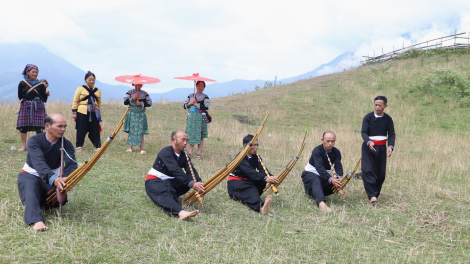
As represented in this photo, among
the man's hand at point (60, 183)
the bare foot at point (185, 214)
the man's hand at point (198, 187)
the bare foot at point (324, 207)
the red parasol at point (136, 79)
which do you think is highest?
the red parasol at point (136, 79)

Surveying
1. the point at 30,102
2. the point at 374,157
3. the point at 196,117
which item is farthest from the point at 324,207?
the point at 30,102

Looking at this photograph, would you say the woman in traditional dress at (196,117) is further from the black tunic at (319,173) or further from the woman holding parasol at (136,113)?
the black tunic at (319,173)

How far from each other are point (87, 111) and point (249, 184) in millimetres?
4586

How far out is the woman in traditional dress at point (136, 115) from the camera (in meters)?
8.04

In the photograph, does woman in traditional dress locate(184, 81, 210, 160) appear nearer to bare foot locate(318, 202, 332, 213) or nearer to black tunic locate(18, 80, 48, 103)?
black tunic locate(18, 80, 48, 103)

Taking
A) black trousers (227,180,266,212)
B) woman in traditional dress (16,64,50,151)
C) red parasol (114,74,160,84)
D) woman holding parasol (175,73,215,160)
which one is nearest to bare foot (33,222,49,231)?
black trousers (227,180,266,212)

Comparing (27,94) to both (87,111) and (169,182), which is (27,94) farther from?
(169,182)

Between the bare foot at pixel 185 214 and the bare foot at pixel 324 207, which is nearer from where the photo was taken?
the bare foot at pixel 185 214

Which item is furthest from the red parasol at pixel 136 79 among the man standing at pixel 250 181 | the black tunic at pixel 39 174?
the black tunic at pixel 39 174

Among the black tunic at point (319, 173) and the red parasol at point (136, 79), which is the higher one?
the red parasol at point (136, 79)

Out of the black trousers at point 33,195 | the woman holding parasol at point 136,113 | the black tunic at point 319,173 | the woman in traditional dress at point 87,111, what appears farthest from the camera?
the woman holding parasol at point 136,113

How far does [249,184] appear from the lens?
528 centimetres

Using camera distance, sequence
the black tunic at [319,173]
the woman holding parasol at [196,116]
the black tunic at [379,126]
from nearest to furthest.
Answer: the black tunic at [319,173] → the black tunic at [379,126] → the woman holding parasol at [196,116]

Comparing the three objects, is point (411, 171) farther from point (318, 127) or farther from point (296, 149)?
point (318, 127)
